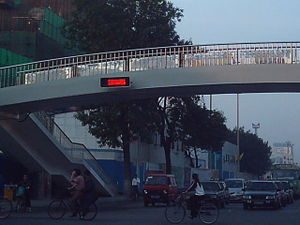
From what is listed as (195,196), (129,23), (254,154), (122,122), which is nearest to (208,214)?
(195,196)

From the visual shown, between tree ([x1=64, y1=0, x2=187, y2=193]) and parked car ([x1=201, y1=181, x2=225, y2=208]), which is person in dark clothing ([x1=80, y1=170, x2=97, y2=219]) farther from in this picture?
tree ([x1=64, y1=0, x2=187, y2=193])

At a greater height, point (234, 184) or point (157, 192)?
point (234, 184)

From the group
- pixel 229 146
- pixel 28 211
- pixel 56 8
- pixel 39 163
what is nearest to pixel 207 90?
pixel 28 211

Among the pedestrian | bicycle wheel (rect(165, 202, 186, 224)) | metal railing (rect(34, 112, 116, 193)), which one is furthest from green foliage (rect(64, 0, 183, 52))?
bicycle wheel (rect(165, 202, 186, 224))

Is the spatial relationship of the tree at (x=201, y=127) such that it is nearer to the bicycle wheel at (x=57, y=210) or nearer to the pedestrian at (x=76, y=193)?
the pedestrian at (x=76, y=193)

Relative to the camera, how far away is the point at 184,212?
21062 mm

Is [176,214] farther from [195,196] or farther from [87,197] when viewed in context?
[87,197]

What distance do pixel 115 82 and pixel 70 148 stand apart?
1279cm

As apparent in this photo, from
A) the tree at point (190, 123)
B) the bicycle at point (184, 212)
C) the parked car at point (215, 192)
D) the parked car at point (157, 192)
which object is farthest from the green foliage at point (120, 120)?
the bicycle at point (184, 212)

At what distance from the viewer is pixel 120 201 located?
125 feet

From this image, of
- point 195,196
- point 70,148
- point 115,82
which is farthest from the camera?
point 70,148

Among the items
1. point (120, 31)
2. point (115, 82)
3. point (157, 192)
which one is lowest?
point (157, 192)

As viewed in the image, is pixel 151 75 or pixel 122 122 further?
pixel 122 122

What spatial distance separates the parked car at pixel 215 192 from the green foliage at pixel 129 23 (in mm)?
8732
